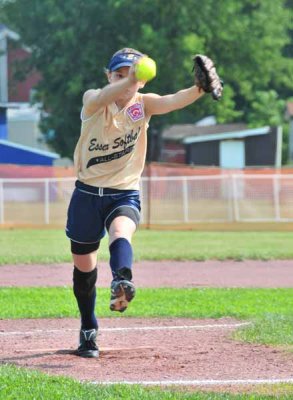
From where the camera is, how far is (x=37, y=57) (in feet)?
136

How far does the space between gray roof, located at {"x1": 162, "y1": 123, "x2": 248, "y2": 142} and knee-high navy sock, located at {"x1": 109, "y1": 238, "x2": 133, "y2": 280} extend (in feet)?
127

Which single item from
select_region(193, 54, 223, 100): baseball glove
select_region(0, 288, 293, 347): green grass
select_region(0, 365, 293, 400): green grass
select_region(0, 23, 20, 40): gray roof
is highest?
select_region(0, 23, 20, 40): gray roof

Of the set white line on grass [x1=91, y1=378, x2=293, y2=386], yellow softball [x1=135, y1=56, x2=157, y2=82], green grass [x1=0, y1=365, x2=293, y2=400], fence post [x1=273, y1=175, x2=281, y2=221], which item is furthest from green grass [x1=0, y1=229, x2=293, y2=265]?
green grass [x1=0, y1=365, x2=293, y2=400]

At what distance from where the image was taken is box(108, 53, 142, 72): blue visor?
6.38 m

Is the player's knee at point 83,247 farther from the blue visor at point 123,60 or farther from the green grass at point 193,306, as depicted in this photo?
the green grass at point 193,306

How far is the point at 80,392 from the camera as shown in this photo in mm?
5180

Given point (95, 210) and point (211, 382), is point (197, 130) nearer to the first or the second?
point (95, 210)

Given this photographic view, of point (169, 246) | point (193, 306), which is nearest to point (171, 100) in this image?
point (193, 306)

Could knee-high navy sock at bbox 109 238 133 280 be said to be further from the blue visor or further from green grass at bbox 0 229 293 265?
green grass at bbox 0 229 293 265

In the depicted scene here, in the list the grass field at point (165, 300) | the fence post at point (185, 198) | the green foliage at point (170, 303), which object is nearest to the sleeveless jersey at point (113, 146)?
the grass field at point (165, 300)

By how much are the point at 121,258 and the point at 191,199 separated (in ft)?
58.2

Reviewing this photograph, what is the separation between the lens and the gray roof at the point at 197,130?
4541cm

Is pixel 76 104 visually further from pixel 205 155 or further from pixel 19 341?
pixel 19 341

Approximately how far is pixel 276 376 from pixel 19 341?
234cm
